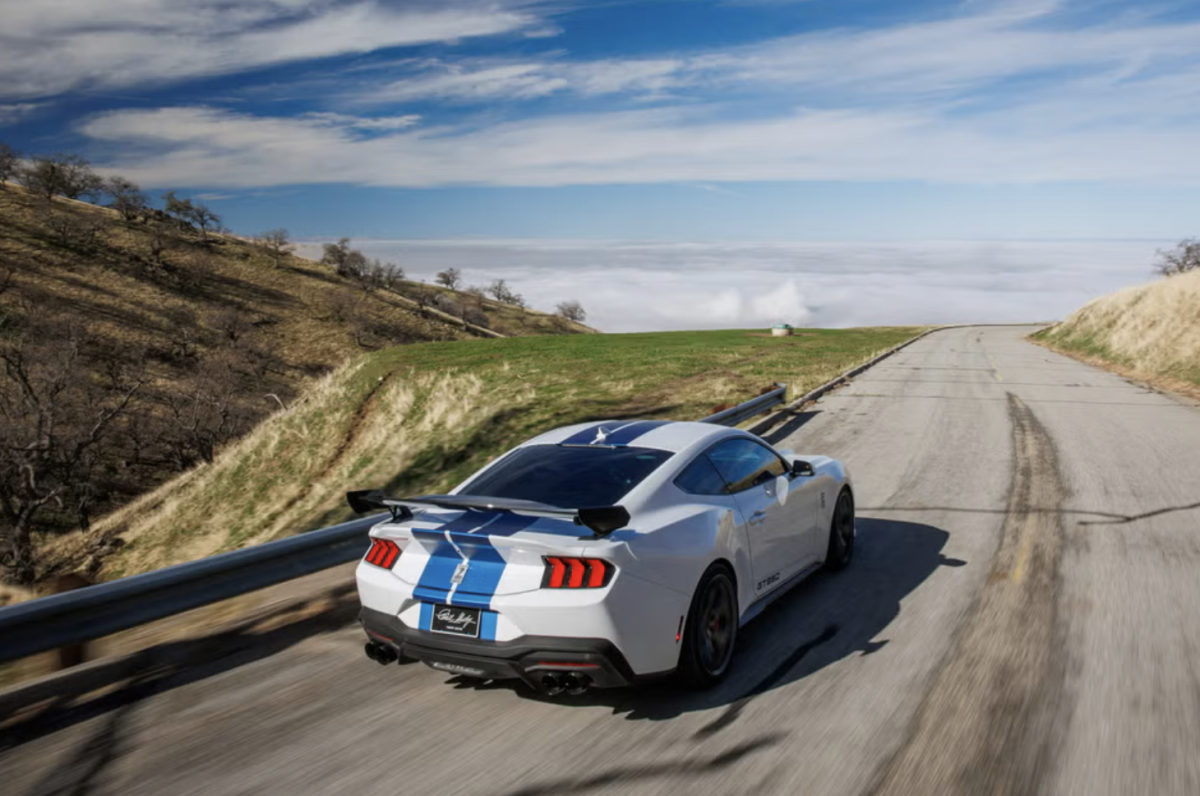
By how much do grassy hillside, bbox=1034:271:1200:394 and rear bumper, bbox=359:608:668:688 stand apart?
22675 mm

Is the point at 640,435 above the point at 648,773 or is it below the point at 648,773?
above

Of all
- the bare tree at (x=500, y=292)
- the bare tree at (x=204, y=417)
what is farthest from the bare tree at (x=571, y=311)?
Result: the bare tree at (x=204, y=417)

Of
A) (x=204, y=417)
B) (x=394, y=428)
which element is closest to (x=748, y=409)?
(x=394, y=428)

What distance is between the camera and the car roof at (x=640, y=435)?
17.9 feet

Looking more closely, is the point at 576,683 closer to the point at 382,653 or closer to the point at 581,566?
the point at 581,566

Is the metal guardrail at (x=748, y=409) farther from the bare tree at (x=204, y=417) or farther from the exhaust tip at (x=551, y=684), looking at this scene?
the bare tree at (x=204, y=417)

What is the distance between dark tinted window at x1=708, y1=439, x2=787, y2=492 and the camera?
549 centimetres

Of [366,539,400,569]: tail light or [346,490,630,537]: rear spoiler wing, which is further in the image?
[366,539,400,569]: tail light

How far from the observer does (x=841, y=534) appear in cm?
693

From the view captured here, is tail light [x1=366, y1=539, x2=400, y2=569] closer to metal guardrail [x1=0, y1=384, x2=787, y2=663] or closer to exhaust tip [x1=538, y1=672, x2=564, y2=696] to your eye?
exhaust tip [x1=538, y1=672, x2=564, y2=696]

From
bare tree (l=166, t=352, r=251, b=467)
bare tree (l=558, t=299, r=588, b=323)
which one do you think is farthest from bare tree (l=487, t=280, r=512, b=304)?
A: bare tree (l=166, t=352, r=251, b=467)

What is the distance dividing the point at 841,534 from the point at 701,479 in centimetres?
224

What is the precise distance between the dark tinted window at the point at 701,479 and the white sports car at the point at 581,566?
0.01 metres

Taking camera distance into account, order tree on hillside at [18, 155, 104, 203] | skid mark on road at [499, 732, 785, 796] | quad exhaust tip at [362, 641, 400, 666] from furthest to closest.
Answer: tree on hillside at [18, 155, 104, 203]
quad exhaust tip at [362, 641, 400, 666]
skid mark on road at [499, 732, 785, 796]
